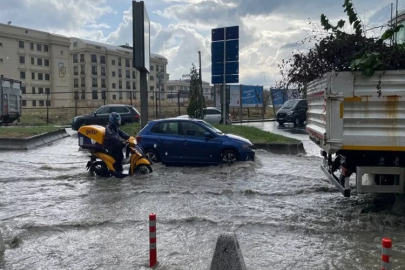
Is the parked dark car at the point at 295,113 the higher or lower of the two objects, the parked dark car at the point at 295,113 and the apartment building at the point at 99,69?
the lower

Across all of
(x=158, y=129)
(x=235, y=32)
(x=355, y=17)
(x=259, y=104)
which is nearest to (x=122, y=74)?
(x=259, y=104)

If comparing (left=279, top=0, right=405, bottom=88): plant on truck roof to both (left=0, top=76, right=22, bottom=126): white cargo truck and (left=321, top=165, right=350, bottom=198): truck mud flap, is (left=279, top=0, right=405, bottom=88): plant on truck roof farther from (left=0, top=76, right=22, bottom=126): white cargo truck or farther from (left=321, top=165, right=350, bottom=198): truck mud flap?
(left=0, top=76, right=22, bottom=126): white cargo truck

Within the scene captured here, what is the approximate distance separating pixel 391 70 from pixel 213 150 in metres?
6.48

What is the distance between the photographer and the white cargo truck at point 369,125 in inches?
219

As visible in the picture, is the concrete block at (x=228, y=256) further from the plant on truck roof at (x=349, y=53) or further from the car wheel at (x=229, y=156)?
the car wheel at (x=229, y=156)

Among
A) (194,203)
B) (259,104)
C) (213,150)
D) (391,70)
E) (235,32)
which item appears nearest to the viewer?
(391,70)

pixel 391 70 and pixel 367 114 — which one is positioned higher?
pixel 391 70

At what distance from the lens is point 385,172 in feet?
18.9

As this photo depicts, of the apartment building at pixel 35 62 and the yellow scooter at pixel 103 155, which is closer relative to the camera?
the yellow scooter at pixel 103 155

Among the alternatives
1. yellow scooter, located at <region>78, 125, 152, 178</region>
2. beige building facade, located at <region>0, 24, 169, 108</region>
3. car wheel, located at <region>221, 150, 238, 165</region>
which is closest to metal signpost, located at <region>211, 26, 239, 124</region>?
car wheel, located at <region>221, 150, 238, 165</region>

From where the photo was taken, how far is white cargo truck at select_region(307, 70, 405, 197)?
557 cm

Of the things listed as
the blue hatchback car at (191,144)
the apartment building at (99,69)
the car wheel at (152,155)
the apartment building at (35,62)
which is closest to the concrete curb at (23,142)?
the blue hatchback car at (191,144)

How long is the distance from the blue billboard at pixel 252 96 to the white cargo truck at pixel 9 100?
18.0 metres

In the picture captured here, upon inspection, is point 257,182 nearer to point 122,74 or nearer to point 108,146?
point 108,146
